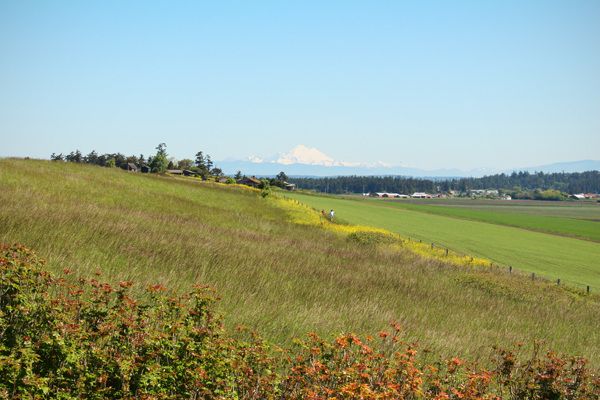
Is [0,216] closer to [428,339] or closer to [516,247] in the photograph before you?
[428,339]

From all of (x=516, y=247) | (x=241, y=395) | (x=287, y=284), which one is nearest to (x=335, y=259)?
(x=287, y=284)

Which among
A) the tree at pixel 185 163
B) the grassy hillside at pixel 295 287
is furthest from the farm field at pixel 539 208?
the tree at pixel 185 163

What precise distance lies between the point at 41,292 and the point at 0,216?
5525 millimetres

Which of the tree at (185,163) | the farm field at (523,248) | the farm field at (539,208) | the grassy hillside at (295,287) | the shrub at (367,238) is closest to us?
the grassy hillside at (295,287)

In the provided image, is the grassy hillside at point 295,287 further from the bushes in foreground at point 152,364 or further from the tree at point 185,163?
the tree at point 185,163

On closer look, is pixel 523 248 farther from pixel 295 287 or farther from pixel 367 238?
pixel 295 287

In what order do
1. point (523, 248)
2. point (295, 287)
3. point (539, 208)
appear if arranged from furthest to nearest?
1. point (539, 208)
2. point (523, 248)
3. point (295, 287)

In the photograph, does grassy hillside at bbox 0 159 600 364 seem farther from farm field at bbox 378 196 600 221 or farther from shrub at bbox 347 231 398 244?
farm field at bbox 378 196 600 221

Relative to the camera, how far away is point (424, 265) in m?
17.7

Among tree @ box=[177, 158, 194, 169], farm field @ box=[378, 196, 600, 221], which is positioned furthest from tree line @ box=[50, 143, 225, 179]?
farm field @ box=[378, 196, 600, 221]

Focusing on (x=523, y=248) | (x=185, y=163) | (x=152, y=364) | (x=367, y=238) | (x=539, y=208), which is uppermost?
(x=185, y=163)

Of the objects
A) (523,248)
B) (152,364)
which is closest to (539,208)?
(523,248)

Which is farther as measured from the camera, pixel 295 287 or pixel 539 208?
pixel 539 208

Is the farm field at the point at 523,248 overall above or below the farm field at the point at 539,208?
below
